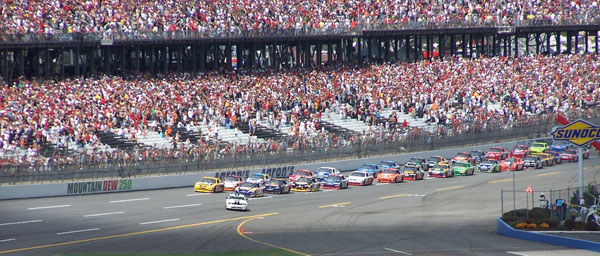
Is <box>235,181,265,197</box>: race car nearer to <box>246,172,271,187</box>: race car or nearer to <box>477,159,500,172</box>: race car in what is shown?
<box>246,172,271,187</box>: race car

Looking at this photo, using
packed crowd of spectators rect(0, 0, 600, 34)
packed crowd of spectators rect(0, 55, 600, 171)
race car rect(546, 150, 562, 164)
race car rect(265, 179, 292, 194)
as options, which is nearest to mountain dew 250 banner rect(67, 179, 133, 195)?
packed crowd of spectators rect(0, 55, 600, 171)

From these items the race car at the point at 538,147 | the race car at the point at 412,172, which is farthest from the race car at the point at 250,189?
the race car at the point at 538,147

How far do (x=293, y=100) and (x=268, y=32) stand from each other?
7563 mm

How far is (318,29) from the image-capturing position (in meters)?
79.4

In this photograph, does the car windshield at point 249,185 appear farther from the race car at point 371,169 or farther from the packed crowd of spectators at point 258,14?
the packed crowd of spectators at point 258,14

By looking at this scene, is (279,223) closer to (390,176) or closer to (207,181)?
(207,181)

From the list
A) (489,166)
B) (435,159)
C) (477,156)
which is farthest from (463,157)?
(477,156)

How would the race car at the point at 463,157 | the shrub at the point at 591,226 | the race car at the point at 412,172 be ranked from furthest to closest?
the race car at the point at 463,157 < the race car at the point at 412,172 < the shrub at the point at 591,226

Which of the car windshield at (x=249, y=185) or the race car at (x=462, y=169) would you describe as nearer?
the car windshield at (x=249, y=185)

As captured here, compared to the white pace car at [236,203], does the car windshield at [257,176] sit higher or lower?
higher

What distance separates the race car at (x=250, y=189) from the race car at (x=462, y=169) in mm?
17608

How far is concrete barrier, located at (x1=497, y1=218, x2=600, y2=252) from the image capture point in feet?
123

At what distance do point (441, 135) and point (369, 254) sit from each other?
38938mm

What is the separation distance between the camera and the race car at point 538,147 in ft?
247
